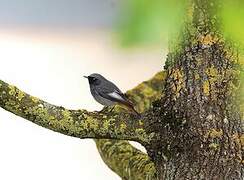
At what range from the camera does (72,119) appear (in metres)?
0.78

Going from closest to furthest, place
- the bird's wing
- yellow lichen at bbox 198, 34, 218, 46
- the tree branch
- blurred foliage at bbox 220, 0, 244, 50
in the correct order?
blurred foliage at bbox 220, 0, 244, 50, yellow lichen at bbox 198, 34, 218, 46, the tree branch, the bird's wing

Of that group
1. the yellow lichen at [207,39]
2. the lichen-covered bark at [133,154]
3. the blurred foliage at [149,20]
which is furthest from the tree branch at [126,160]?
the blurred foliage at [149,20]

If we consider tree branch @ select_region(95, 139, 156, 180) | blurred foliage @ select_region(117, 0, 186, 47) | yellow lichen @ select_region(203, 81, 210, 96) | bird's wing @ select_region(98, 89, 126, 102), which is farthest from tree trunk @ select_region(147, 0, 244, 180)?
bird's wing @ select_region(98, 89, 126, 102)

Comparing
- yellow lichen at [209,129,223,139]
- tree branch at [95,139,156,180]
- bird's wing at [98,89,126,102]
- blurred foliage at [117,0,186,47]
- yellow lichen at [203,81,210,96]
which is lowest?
tree branch at [95,139,156,180]

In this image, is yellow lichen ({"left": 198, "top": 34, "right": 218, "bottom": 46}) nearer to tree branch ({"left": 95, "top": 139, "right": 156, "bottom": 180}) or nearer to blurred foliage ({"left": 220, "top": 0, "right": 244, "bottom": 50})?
tree branch ({"left": 95, "top": 139, "right": 156, "bottom": 180})

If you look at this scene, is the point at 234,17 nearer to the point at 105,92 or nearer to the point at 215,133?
the point at 215,133

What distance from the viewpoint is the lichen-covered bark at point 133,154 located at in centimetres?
102

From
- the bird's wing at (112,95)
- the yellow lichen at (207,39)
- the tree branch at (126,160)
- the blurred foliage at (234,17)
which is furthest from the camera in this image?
the bird's wing at (112,95)

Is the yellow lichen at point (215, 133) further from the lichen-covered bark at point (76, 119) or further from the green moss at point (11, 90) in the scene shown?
the green moss at point (11, 90)

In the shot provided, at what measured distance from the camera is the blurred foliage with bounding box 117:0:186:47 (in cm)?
30

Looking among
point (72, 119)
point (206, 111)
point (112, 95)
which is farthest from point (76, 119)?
point (112, 95)

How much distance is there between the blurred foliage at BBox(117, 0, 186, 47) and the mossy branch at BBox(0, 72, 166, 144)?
18.0 inches

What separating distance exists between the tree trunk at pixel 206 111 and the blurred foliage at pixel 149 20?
42 centimetres

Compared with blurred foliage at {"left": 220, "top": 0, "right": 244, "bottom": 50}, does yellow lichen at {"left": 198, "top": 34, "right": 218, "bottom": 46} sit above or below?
below
